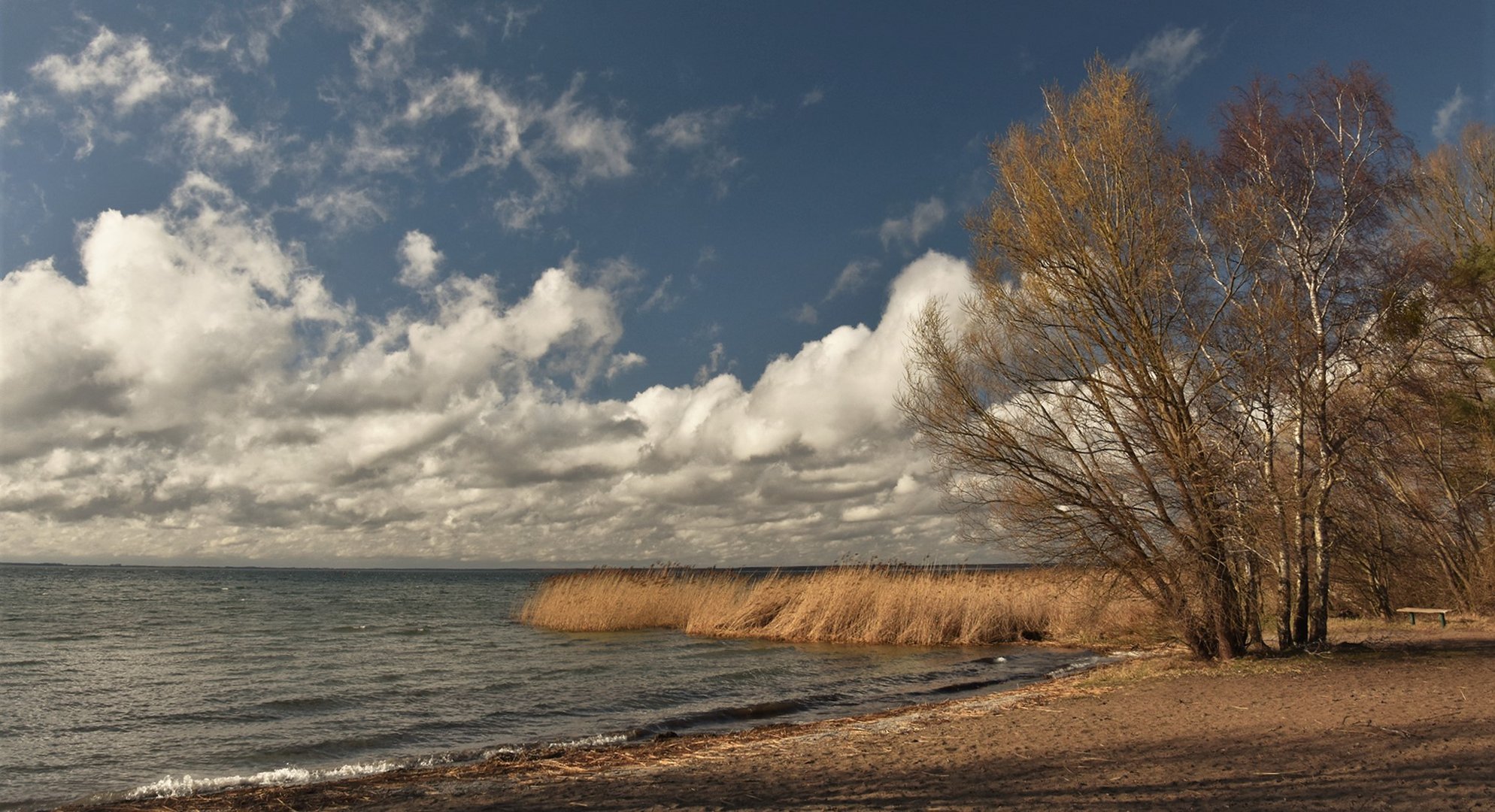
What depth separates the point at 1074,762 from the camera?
6801mm

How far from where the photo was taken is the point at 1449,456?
60.6 ft

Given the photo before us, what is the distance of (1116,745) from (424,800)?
6.03 metres

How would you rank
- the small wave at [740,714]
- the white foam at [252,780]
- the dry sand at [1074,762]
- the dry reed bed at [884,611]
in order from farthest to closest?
the dry reed bed at [884,611], the small wave at [740,714], the white foam at [252,780], the dry sand at [1074,762]

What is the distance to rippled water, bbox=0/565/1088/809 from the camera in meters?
9.91

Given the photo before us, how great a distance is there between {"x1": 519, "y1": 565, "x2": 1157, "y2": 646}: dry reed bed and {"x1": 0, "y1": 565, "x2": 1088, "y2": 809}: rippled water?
108cm

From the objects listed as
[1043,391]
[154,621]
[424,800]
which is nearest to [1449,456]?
[1043,391]

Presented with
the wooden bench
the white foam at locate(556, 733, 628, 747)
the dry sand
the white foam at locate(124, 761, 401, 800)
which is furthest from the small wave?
the wooden bench

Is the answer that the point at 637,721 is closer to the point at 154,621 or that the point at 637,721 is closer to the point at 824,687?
the point at 824,687

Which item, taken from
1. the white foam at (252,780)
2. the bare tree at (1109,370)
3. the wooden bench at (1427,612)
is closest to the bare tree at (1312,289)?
the bare tree at (1109,370)

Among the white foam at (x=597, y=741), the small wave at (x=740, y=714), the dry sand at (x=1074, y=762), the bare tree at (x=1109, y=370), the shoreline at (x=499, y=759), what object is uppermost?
the bare tree at (x=1109, y=370)

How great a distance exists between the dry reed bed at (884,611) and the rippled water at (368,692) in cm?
108

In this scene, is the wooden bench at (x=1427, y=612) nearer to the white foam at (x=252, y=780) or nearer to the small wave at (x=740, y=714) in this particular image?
the small wave at (x=740, y=714)

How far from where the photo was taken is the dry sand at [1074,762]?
5.69 metres

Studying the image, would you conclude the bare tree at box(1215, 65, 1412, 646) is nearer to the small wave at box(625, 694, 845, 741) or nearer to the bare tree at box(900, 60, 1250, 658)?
the bare tree at box(900, 60, 1250, 658)
